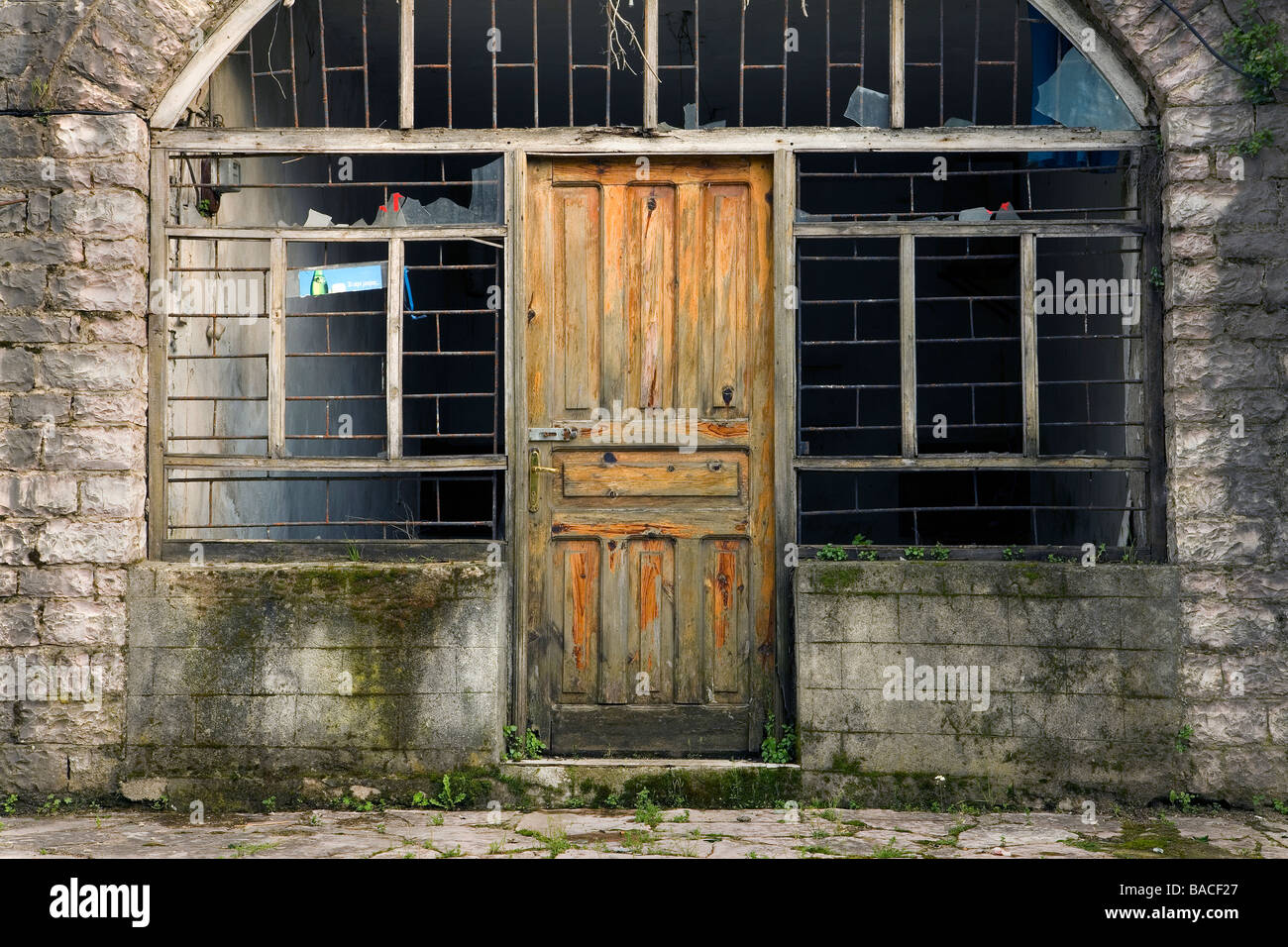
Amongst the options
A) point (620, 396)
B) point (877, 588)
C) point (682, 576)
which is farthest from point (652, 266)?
point (877, 588)

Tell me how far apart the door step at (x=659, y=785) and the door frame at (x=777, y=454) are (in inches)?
10.8

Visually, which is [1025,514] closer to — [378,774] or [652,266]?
[652,266]

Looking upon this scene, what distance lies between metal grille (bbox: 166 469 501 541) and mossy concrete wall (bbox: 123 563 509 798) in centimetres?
33

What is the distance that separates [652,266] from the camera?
5.70 meters

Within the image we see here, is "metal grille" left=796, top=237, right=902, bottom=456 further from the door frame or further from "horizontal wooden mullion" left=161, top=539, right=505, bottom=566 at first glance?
"horizontal wooden mullion" left=161, top=539, right=505, bottom=566

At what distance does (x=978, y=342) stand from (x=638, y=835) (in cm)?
464

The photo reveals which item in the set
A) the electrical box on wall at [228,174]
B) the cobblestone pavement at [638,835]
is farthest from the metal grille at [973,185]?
the electrical box on wall at [228,174]

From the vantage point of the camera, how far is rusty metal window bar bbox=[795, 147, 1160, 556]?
220 inches

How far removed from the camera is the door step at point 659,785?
5359mm

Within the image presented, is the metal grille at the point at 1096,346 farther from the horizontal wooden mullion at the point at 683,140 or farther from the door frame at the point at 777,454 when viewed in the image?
the door frame at the point at 777,454

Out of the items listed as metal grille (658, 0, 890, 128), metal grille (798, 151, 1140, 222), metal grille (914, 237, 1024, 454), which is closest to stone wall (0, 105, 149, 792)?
metal grille (658, 0, 890, 128)

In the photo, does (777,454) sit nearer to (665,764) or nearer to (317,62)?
(665,764)

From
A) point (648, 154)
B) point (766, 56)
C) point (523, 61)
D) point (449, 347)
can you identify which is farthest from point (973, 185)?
point (648, 154)
